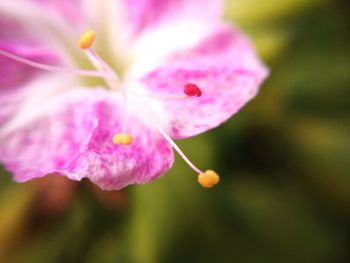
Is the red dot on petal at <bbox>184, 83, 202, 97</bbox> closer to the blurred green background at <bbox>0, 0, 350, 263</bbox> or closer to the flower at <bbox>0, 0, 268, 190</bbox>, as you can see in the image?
the flower at <bbox>0, 0, 268, 190</bbox>

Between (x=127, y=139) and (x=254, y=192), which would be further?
(x=254, y=192)

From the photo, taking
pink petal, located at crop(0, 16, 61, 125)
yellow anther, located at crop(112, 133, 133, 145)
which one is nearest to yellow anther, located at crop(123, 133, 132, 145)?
yellow anther, located at crop(112, 133, 133, 145)

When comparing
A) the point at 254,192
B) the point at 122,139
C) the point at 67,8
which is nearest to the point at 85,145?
the point at 122,139

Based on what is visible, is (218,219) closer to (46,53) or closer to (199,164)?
(199,164)

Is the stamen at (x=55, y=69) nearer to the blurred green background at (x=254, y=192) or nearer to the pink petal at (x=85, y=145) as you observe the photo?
the pink petal at (x=85, y=145)

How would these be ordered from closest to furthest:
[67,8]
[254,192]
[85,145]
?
[85,145] < [67,8] < [254,192]

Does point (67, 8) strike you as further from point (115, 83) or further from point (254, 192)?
point (254, 192)

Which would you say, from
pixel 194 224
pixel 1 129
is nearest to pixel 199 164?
pixel 194 224
